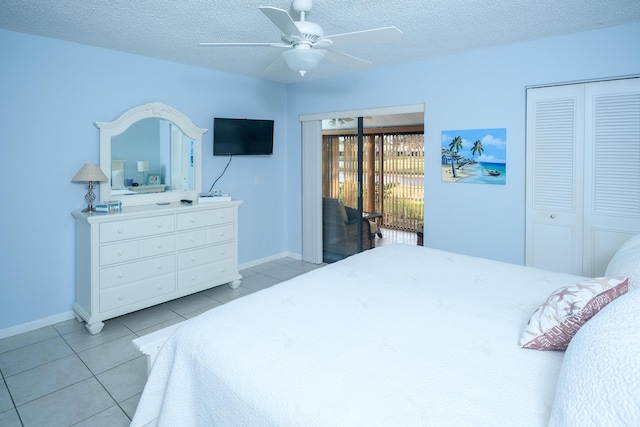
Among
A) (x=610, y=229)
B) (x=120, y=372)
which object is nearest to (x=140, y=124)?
(x=120, y=372)

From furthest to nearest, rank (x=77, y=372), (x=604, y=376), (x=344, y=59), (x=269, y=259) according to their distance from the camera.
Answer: (x=269, y=259)
(x=344, y=59)
(x=77, y=372)
(x=604, y=376)

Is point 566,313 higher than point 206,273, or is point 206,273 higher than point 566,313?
point 566,313

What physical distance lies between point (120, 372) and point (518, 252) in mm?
3522

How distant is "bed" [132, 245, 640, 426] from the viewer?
A: 3.74ft

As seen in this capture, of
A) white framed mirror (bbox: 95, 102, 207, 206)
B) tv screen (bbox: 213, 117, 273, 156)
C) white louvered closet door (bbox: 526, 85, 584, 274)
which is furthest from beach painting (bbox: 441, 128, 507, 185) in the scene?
white framed mirror (bbox: 95, 102, 207, 206)

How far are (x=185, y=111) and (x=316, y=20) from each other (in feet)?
6.60

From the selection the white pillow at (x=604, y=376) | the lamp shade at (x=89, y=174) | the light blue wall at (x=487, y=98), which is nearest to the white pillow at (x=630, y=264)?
the white pillow at (x=604, y=376)

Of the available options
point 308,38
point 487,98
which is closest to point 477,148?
point 487,98

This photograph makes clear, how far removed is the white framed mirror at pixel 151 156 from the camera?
3.61 m

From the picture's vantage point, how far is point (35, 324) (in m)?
Result: 3.28

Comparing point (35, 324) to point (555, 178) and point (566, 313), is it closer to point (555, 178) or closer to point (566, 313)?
point (566, 313)

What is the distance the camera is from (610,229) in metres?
3.19

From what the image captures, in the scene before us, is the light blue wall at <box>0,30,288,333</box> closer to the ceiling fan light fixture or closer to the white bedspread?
the ceiling fan light fixture

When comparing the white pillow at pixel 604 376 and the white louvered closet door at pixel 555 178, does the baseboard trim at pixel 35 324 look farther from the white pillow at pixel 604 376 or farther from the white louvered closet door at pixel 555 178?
the white louvered closet door at pixel 555 178
